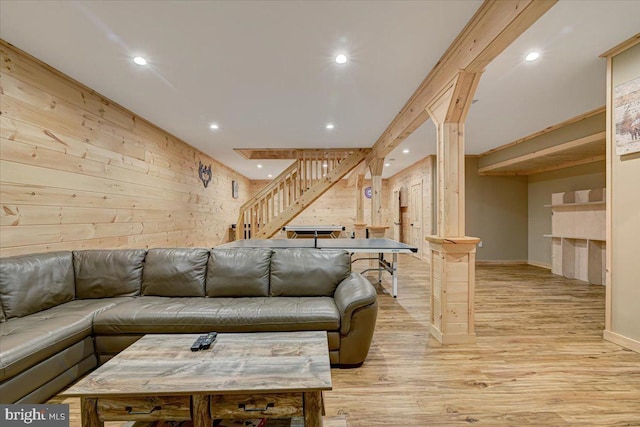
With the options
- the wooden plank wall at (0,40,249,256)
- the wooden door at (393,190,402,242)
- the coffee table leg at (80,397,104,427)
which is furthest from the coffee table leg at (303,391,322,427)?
the wooden door at (393,190,402,242)

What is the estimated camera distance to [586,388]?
1896mm

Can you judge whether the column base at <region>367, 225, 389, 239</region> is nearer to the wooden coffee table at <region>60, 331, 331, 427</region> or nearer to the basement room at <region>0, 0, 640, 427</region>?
the basement room at <region>0, 0, 640, 427</region>

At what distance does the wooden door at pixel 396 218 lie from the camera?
932 centimetres

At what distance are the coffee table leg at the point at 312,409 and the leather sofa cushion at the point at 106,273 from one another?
7.21 feet

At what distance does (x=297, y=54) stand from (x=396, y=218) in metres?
7.91

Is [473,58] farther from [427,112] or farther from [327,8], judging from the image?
[327,8]

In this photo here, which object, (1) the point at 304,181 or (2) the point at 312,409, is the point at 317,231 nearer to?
(1) the point at 304,181

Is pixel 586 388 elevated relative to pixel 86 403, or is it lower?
lower

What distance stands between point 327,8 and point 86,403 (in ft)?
8.54

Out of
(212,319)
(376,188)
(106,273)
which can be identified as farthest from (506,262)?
(106,273)

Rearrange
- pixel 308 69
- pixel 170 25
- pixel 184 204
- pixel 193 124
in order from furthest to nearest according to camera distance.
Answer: pixel 184 204 → pixel 193 124 → pixel 308 69 → pixel 170 25

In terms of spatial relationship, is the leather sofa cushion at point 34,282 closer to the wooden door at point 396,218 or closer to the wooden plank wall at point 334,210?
the wooden plank wall at point 334,210

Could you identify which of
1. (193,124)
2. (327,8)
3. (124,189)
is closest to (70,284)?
(124,189)

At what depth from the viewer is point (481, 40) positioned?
74.9 inches
